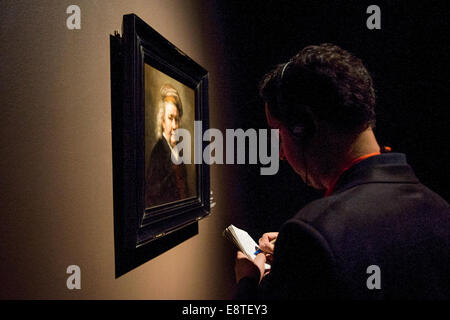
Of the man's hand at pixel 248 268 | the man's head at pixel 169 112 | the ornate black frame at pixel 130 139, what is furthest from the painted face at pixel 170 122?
the man's hand at pixel 248 268

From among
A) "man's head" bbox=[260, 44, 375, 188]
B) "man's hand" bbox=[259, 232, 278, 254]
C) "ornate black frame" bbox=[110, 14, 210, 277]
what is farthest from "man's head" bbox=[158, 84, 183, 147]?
"man's hand" bbox=[259, 232, 278, 254]

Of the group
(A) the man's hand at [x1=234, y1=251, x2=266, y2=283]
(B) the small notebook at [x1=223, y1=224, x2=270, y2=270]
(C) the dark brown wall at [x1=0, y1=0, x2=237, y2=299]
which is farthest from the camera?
(B) the small notebook at [x1=223, y1=224, x2=270, y2=270]

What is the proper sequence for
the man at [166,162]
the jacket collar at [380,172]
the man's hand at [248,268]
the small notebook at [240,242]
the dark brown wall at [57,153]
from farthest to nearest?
1. the small notebook at [240,242]
2. the man's hand at [248,268]
3. the man at [166,162]
4. the jacket collar at [380,172]
5. the dark brown wall at [57,153]

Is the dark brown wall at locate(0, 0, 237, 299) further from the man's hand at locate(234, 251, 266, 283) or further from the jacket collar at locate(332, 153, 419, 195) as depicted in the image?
the jacket collar at locate(332, 153, 419, 195)

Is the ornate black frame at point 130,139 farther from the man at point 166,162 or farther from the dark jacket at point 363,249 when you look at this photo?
the dark jacket at point 363,249

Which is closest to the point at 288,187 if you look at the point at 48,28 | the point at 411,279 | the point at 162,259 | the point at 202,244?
the point at 202,244

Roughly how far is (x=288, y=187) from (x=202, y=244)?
1450mm

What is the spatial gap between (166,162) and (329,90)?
641 millimetres

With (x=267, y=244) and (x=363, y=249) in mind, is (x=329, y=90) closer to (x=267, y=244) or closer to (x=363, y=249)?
(x=363, y=249)

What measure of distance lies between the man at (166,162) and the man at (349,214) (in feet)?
1.44

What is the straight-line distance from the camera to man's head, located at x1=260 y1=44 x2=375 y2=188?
944 mm

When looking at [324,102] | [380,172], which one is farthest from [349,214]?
[324,102]

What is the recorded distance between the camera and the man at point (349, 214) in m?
0.69

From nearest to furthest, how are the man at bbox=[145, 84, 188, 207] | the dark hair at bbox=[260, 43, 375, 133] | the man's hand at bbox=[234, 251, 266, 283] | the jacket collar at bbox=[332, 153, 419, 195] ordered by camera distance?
the jacket collar at bbox=[332, 153, 419, 195], the dark hair at bbox=[260, 43, 375, 133], the man at bbox=[145, 84, 188, 207], the man's hand at bbox=[234, 251, 266, 283]
